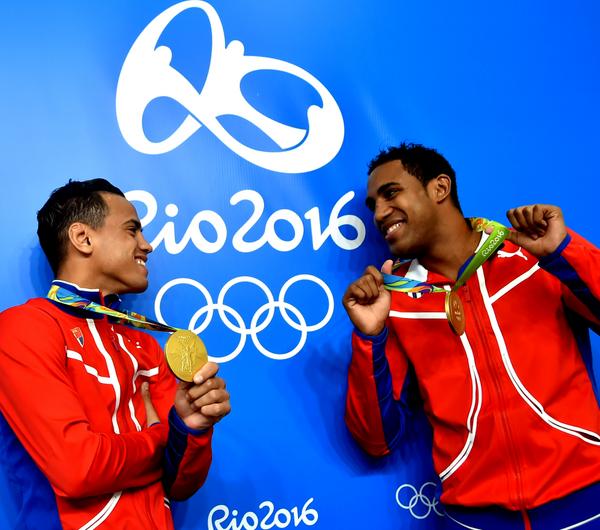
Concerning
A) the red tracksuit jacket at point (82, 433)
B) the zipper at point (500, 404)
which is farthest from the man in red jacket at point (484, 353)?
the red tracksuit jacket at point (82, 433)

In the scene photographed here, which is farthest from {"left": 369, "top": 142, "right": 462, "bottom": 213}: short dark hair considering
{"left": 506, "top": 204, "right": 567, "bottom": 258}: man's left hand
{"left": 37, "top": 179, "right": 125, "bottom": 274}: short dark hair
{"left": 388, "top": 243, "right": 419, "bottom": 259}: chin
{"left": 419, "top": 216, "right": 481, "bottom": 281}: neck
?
{"left": 37, "top": 179, "right": 125, "bottom": 274}: short dark hair

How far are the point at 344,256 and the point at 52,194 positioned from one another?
915 millimetres

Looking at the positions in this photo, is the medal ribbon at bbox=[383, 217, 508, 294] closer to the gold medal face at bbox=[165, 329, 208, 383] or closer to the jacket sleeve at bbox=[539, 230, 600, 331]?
the jacket sleeve at bbox=[539, 230, 600, 331]

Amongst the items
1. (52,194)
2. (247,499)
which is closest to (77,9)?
(52,194)

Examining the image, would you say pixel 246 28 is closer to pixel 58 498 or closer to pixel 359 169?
pixel 359 169

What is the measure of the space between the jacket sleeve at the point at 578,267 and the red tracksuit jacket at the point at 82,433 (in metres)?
0.99

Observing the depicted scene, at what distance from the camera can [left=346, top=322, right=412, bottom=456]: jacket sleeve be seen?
5.58 feet

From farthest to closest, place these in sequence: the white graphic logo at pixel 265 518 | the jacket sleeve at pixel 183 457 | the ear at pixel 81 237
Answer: the white graphic logo at pixel 265 518 < the ear at pixel 81 237 < the jacket sleeve at pixel 183 457

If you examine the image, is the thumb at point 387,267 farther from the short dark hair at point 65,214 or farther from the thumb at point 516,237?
the short dark hair at point 65,214

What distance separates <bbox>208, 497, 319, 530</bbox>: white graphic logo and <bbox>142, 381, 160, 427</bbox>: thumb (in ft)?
1.44

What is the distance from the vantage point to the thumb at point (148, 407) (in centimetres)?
157

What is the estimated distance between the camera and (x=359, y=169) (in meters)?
2.10

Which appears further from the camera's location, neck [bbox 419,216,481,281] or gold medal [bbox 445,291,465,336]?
neck [bbox 419,216,481,281]

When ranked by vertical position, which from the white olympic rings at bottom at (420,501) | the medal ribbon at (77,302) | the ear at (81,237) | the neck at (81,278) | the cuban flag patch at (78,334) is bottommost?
the white olympic rings at bottom at (420,501)
